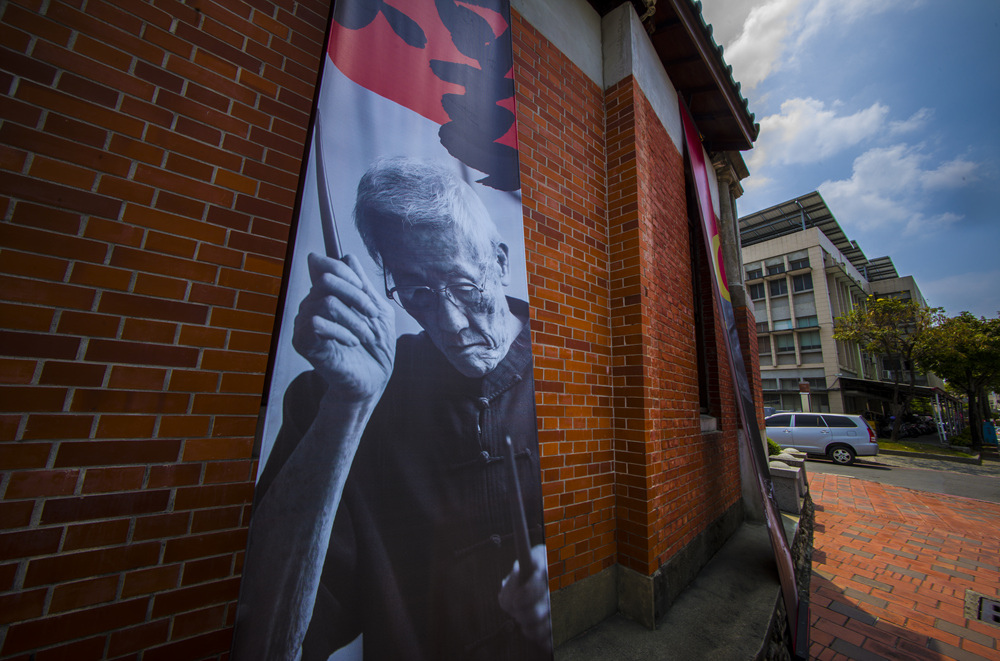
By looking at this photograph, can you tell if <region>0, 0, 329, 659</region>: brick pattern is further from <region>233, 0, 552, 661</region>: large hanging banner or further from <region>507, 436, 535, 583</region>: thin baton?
<region>507, 436, 535, 583</region>: thin baton

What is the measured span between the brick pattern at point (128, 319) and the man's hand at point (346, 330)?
32cm

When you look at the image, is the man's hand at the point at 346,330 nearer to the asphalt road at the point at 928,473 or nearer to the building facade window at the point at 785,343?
the asphalt road at the point at 928,473

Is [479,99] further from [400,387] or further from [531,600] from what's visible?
[531,600]

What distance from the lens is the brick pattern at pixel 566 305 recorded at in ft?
7.68

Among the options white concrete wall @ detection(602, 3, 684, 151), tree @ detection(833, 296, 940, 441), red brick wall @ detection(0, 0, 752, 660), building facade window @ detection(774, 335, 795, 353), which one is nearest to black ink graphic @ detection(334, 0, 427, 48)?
red brick wall @ detection(0, 0, 752, 660)

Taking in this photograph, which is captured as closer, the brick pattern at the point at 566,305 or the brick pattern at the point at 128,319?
the brick pattern at the point at 128,319

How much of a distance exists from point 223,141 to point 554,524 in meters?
2.56

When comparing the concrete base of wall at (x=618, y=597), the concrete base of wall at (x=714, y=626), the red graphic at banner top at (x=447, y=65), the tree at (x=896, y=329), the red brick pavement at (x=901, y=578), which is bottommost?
the red brick pavement at (x=901, y=578)

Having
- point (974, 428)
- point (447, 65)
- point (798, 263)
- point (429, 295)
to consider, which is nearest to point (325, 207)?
point (429, 295)

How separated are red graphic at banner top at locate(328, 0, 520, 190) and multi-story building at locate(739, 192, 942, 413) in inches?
1199

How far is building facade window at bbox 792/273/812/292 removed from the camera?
26.7 meters

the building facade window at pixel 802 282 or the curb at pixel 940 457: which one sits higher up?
the building facade window at pixel 802 282

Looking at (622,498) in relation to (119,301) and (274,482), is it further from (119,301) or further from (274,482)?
(119,301)

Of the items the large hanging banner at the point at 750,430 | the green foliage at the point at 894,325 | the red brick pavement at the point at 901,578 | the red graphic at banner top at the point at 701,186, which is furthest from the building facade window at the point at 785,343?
the large hanging banner at the point at 750,430
